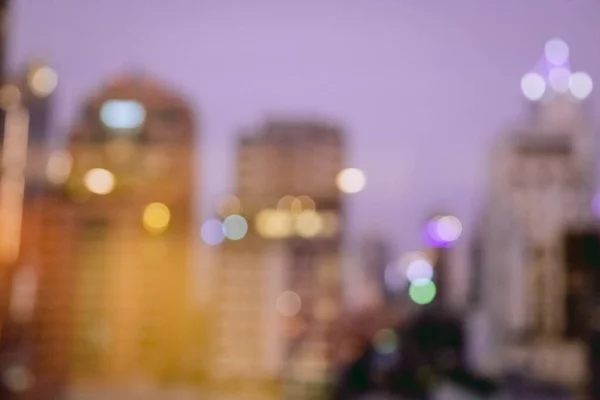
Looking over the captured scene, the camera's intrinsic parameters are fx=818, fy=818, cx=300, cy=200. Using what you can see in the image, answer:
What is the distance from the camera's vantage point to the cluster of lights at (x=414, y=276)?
1.86 meters

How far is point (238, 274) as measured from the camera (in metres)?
1.85

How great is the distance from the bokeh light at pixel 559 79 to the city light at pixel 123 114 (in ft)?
3.09

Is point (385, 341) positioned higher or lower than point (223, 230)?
lower

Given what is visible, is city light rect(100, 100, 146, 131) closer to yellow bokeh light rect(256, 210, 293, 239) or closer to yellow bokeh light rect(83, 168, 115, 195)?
yellow bokeh light rect(83, 168, 115, 195)

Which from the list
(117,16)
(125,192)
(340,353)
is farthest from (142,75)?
(340,353)

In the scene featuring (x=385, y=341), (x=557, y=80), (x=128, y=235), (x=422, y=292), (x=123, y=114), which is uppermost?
(x=557, y=80)

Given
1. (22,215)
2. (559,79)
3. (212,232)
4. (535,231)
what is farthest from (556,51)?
(22,215)

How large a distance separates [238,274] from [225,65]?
474 millimetres

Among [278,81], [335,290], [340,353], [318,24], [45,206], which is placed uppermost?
[318,24]

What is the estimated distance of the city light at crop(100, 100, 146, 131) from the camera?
1.88m

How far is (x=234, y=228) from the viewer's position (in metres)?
1.86

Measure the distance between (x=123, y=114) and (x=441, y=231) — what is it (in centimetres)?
78

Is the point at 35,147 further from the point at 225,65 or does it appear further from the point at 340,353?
the point at 340,353

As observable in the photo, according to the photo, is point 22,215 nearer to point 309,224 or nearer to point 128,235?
point 128,235
